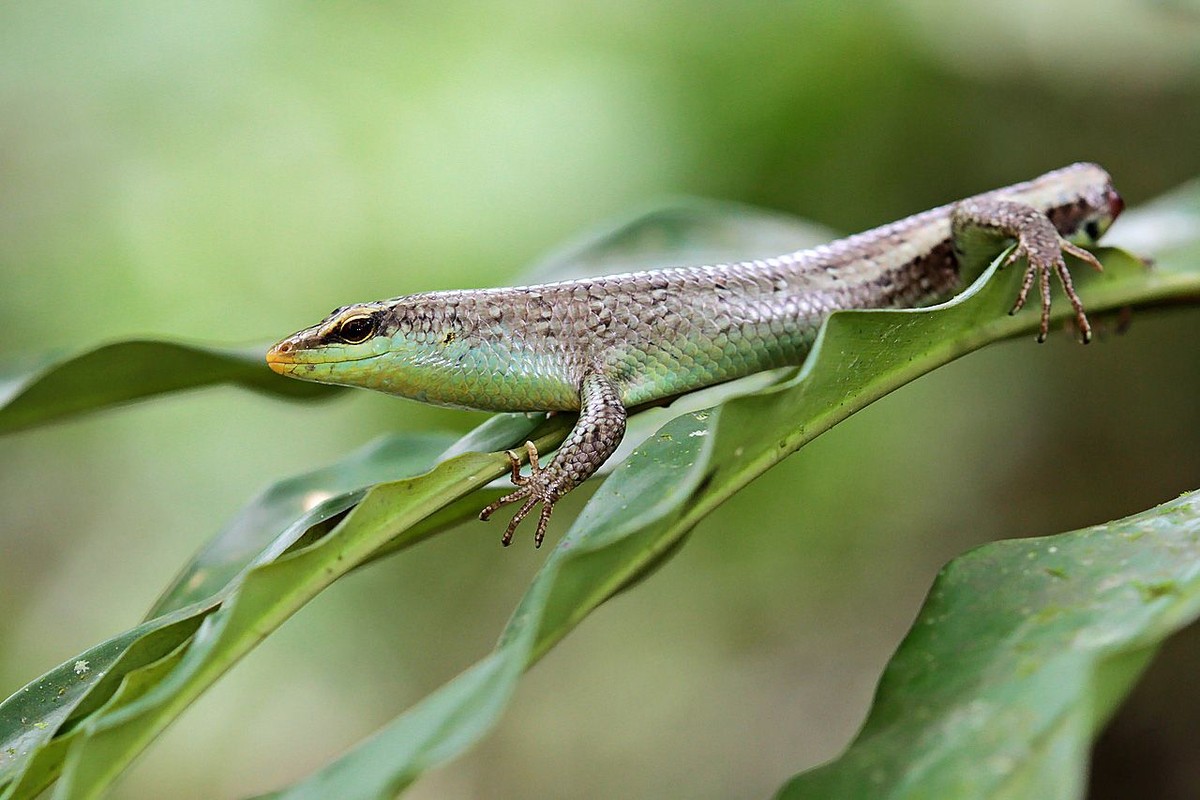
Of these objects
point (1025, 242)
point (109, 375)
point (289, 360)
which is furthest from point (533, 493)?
point (1025, 242)

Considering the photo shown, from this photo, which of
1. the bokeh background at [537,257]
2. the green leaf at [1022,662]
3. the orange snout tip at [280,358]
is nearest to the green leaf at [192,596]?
the orange snout tip at [280,358]

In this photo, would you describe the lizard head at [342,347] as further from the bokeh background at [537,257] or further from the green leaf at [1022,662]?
the bokeh background at [537,257]

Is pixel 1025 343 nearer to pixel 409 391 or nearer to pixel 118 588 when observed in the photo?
pixel 409 391

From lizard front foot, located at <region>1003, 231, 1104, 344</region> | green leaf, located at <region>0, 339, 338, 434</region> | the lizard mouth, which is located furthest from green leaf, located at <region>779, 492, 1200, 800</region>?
green leaf, located at <region>0, 339, 338, 434</region>

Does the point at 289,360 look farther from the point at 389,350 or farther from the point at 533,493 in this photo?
the point at 533,493

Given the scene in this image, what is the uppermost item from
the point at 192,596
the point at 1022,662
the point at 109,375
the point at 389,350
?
the point at 109,375

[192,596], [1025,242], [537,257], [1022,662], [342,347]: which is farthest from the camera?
[537,257]

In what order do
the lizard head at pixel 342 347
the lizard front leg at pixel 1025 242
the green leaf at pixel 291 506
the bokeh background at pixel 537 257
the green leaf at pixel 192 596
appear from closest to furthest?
the green leaf at pixel 192 596
the green leaf at pixel 291 506
the lizard front leg at pixel 1025 242
the lizard head at pixel 342 347
the bokeh background at pixel 537 257
